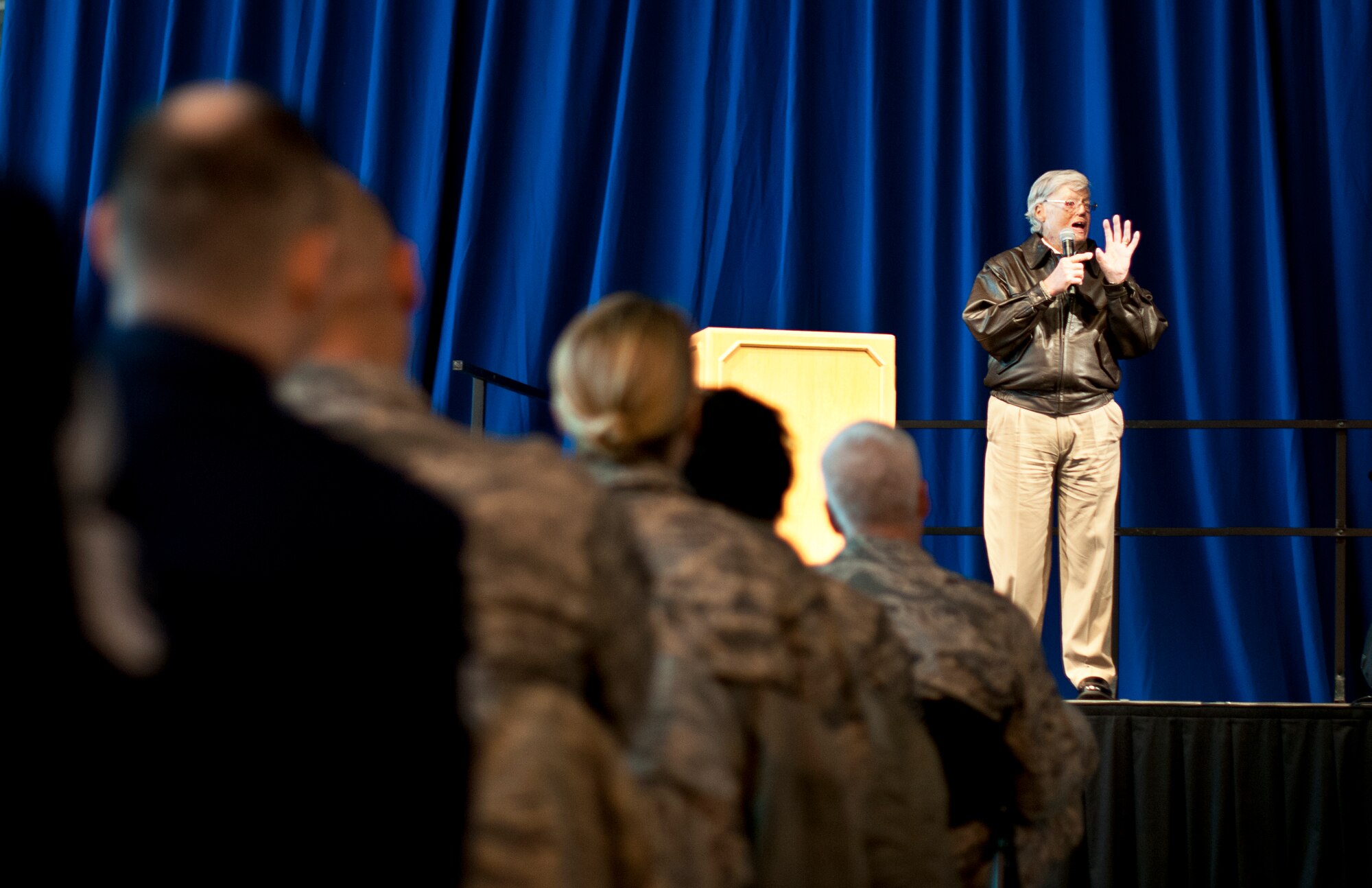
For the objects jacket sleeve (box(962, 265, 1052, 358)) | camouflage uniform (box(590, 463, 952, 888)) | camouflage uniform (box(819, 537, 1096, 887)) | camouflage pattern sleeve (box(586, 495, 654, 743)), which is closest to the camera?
camouflage pattern sleeve (box(586, 495, 654, 743))

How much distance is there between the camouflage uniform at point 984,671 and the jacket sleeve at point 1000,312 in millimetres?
2418

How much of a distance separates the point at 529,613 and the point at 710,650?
0.47m

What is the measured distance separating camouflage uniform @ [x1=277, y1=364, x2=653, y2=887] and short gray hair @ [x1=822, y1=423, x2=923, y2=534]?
1.05 meters

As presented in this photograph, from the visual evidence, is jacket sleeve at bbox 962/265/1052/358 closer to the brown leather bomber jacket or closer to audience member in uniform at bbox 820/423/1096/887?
the brown leather bomber jacket

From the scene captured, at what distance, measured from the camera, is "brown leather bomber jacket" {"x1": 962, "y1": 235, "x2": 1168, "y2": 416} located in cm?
452

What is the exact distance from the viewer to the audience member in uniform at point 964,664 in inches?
81.8

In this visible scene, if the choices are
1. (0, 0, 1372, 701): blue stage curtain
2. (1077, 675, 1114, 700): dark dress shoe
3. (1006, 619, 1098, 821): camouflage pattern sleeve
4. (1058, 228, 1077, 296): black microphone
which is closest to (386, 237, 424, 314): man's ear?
(1006, 619, 1098, 821): camouflage pattern sleeve

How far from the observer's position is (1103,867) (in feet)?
13.2

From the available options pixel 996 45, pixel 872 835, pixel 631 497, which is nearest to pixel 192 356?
pixel 631 497

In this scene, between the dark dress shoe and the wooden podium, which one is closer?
the wooden podium

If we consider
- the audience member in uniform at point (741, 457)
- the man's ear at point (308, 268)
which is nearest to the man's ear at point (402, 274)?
A: the man's ear at point (308, 268)

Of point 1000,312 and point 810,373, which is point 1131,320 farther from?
point 810,373

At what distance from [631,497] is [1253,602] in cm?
479

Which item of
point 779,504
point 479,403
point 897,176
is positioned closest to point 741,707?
point 779,504
